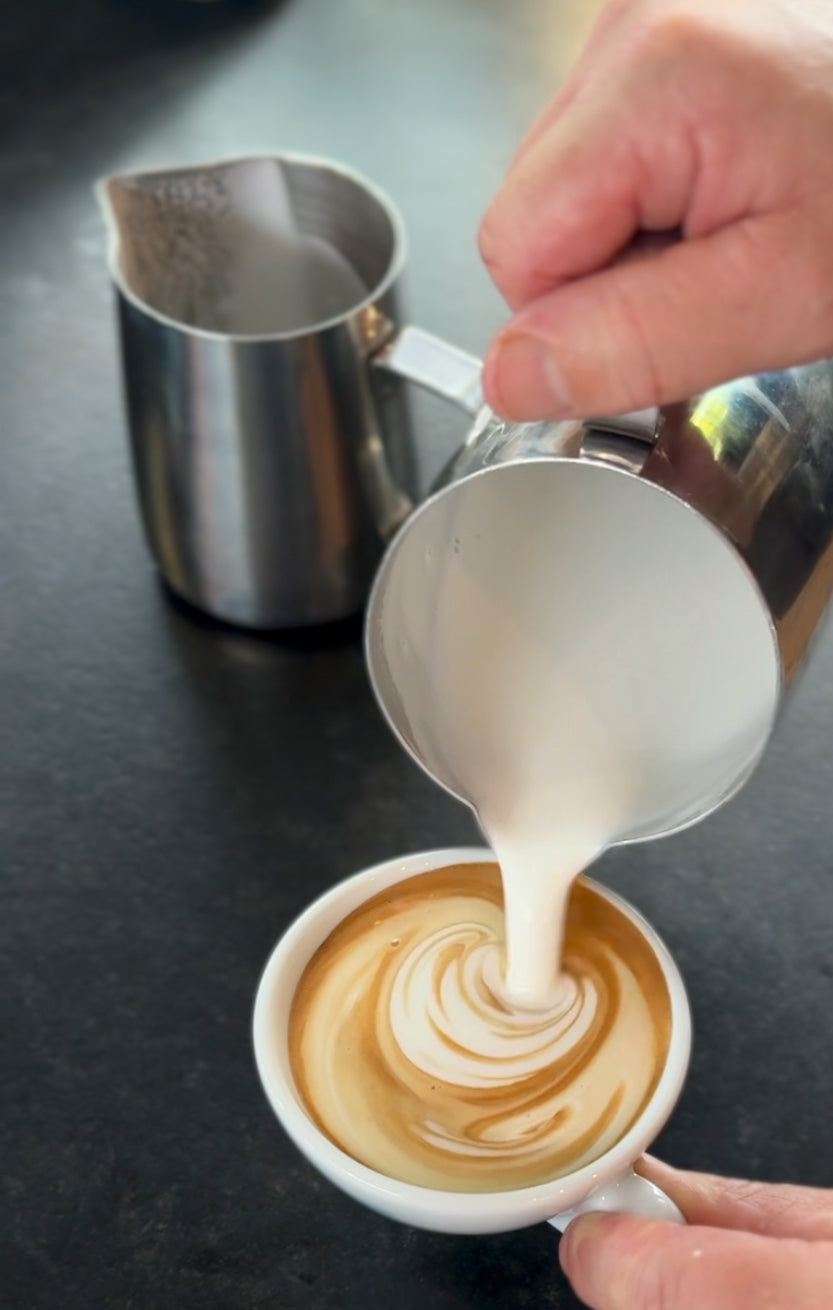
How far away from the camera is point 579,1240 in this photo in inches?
25.2

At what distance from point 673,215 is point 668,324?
0.16 ft

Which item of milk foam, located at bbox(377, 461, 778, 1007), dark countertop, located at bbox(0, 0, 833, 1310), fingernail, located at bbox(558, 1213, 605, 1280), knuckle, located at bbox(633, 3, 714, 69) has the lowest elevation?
dark countertop, located at bbox(0, 0, 833, 1310)

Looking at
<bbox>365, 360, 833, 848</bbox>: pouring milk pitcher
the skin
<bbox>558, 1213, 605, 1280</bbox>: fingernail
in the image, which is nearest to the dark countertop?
<bbox>558, 1213, 605, 1280</bbox>: fingernail

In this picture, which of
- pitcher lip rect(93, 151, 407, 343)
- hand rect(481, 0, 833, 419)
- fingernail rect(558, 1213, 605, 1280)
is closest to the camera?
hand rect(481, 0, 833, 419)

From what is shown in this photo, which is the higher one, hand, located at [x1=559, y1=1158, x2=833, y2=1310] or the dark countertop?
hand, located at [x1=559, y1=1158, x2=833, y2=1310]

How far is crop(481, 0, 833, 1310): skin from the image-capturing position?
521 millimetres

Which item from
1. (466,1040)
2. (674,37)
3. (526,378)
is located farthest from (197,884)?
(674,37)

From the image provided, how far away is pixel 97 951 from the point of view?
2.74 ft

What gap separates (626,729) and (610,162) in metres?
0.28

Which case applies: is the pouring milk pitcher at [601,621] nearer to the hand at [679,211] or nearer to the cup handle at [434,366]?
the hand at [679,211]

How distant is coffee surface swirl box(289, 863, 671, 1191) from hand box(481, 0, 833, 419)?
0.32 m

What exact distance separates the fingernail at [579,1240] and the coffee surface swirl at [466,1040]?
0.02 meters

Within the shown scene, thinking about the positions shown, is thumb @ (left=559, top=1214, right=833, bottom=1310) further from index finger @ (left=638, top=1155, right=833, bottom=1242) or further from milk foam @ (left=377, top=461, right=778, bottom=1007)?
milk foam @ (left=377, top=461, right=778, bottom=1007)

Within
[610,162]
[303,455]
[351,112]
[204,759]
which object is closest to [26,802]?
[204,759]
